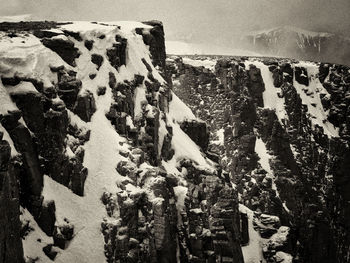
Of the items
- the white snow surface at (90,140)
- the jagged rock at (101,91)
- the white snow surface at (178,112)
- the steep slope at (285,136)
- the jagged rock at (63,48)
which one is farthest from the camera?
the steep slope at (285,136)

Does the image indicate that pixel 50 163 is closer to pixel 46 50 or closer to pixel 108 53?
pixel 46 50

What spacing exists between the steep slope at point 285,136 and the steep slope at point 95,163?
3109cm

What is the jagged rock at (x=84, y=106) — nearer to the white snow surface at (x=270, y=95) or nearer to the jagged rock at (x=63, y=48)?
the jagged rock at (x=63, y=48)

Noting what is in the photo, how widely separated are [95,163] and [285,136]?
206 ft

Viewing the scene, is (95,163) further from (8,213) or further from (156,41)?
(156,41)

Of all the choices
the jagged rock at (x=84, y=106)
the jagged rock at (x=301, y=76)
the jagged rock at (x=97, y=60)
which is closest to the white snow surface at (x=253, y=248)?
the jagged rock at (x=97, y=60)

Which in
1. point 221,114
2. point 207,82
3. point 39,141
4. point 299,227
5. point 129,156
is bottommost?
point 299,227

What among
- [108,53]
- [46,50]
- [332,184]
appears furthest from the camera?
[332,184]

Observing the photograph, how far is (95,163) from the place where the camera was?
43.9 metres

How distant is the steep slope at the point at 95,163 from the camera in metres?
36.0

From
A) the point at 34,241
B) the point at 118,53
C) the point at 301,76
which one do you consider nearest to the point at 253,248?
the point at 118,53

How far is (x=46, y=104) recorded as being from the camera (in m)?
40.8

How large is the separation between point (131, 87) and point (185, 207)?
16.0 meters

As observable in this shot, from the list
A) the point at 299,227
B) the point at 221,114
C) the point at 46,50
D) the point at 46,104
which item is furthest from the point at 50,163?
the point at 299,227
